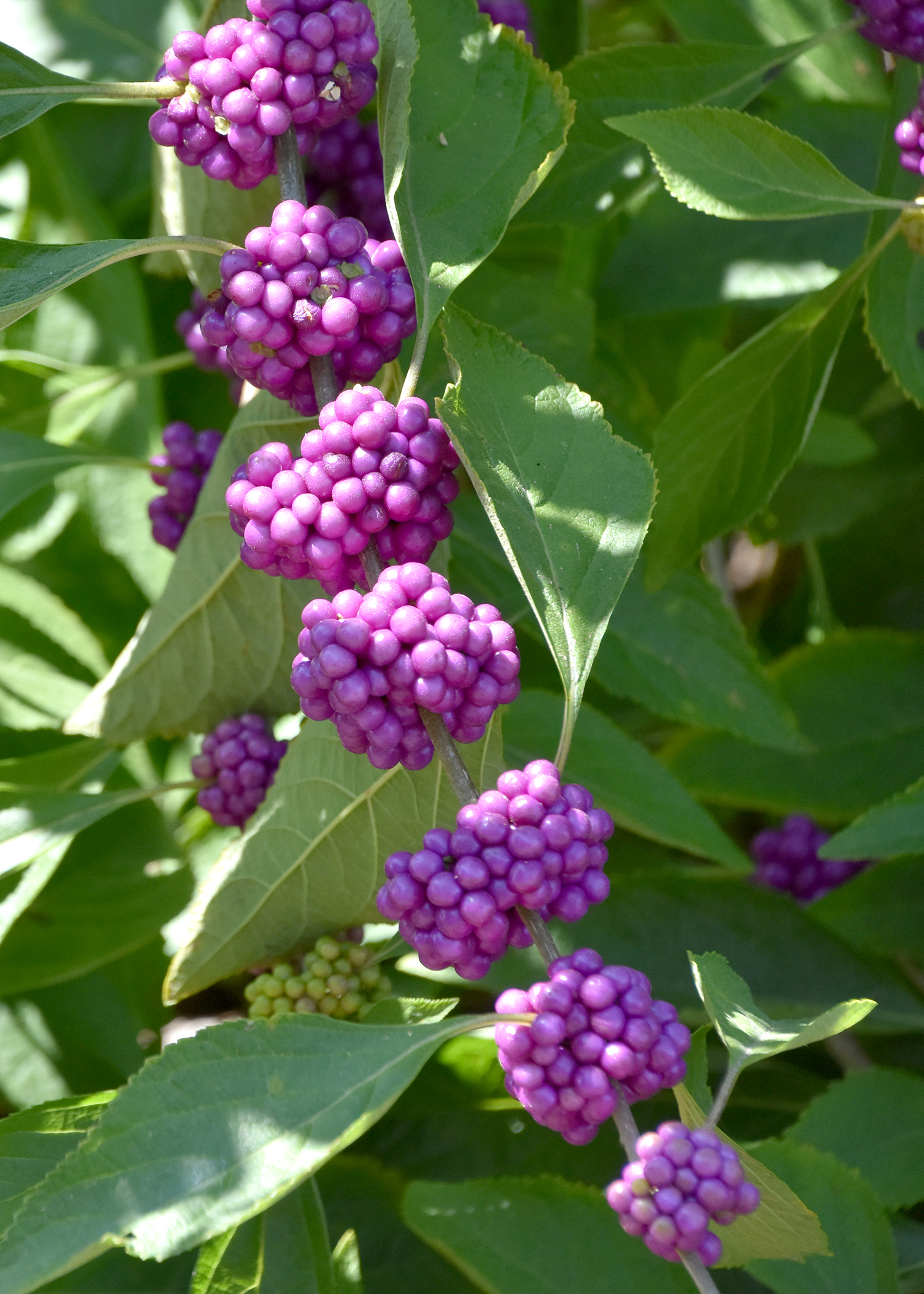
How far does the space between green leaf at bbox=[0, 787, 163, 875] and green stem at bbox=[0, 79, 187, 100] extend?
0.48 meters

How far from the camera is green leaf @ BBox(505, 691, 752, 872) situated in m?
0.87

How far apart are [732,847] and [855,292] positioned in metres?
0.43

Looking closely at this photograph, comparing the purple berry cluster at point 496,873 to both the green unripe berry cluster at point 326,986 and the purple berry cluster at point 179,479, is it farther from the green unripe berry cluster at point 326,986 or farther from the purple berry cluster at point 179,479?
the purple berry cluster at point 179,479

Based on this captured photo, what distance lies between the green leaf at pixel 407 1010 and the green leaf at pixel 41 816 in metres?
0.29

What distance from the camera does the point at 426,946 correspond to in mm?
592

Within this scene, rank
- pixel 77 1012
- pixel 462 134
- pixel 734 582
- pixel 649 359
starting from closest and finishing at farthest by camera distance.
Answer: pixel 462 134
pixel 77 1012
pixel 649 359
pixel 734 582

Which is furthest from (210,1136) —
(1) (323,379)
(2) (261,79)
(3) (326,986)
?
(2) (261,79)

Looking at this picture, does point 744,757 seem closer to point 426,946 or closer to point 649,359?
point 649,359

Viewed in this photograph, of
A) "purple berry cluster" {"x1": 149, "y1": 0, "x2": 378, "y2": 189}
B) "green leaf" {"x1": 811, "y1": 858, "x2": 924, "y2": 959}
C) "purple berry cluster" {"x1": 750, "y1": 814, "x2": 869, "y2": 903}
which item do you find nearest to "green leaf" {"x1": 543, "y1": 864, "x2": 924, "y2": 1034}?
"green leaf" {"x1": 811, "y1": 858, "x2": 924, "y2": 959}

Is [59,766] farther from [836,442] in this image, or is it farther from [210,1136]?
[836,442]

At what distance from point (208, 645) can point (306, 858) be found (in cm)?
19

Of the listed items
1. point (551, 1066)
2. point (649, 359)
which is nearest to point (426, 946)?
point (551, 1066)

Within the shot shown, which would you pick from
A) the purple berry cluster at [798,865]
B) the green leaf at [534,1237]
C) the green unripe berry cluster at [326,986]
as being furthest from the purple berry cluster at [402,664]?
the purple berry cluster at [798,865]

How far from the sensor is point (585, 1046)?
0.56 meters
